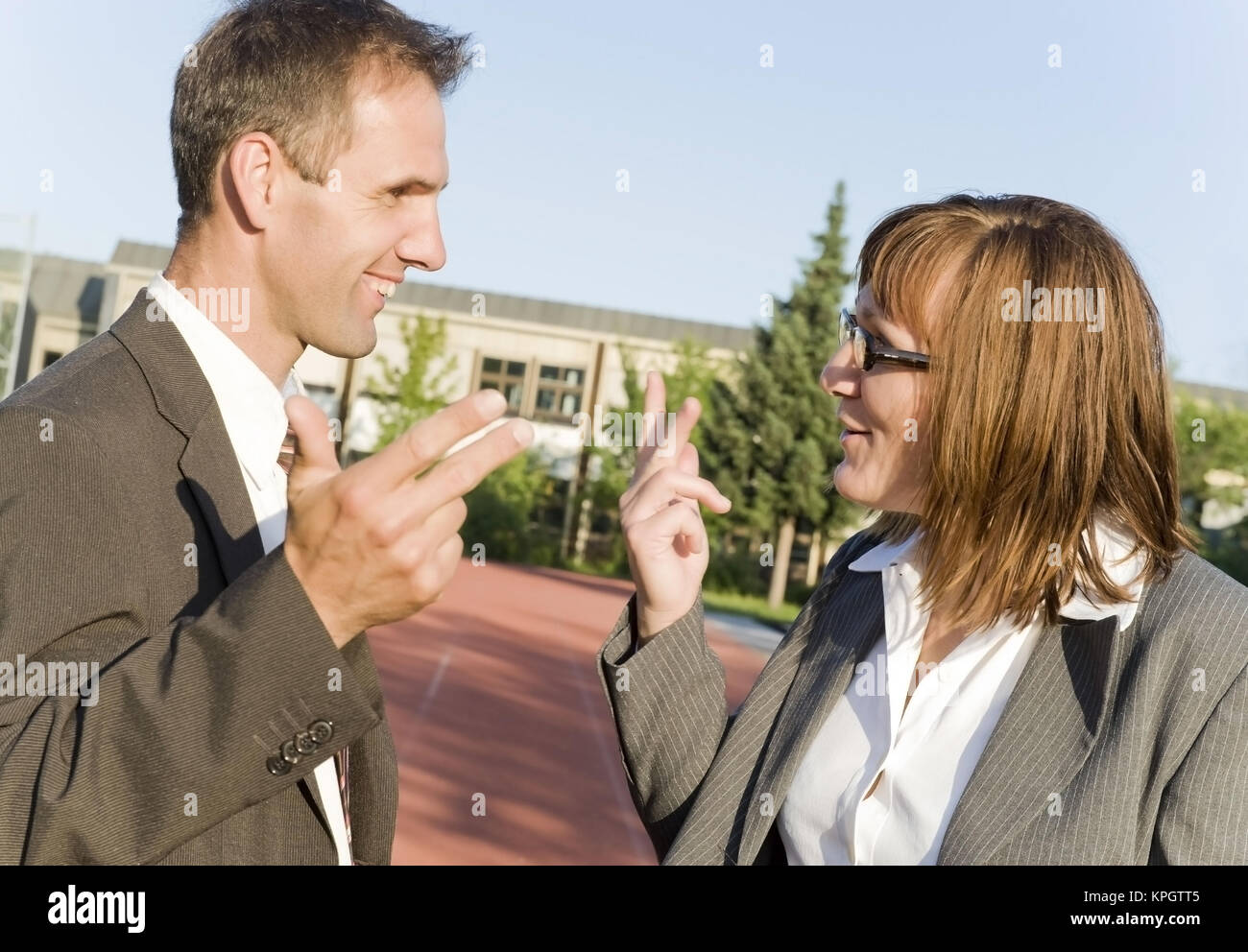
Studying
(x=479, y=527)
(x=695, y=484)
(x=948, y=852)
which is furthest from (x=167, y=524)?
(x=479, y=527)

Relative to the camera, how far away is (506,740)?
12.3m

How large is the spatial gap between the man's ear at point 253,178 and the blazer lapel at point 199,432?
9.8 inches

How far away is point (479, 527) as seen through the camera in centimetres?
3906

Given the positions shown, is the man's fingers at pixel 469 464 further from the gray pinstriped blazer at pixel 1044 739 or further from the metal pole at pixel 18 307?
the metal pole at pixel 18 307

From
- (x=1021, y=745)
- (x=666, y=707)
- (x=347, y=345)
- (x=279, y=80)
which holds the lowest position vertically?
(x=666, y=707)

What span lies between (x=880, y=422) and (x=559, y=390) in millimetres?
43575

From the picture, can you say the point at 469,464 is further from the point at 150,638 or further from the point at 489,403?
the point at 150,638

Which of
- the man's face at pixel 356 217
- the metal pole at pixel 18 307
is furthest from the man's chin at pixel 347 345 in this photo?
the metal pole at pixel 18 307

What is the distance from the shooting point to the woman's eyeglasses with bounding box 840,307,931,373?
2.65 metres

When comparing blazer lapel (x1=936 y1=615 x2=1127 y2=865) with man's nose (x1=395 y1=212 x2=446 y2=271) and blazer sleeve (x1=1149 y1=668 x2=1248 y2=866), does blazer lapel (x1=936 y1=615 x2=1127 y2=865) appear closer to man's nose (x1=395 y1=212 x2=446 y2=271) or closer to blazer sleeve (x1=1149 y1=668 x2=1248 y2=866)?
blazer sleeve (x1=1149 y1=668 x2=1248 y2=866)

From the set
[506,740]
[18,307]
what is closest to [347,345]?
[506,740]

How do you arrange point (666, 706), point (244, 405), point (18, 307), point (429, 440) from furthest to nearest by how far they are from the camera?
point (18, 307) < point (666, 706) < point (244, 405) < point (429, 440)
